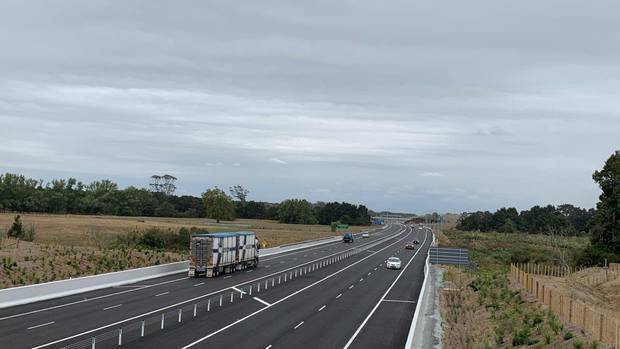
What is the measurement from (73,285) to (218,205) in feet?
502

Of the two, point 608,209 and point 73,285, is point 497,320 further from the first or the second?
point 608,209

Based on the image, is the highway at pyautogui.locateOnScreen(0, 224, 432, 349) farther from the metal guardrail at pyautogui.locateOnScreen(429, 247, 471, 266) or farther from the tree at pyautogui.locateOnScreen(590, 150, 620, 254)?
the tree at pyautogui.locateOnScreen(590, 150, 620, 254)

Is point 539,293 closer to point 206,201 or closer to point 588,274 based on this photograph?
point 588,274

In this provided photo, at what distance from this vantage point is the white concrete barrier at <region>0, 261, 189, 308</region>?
3341 centimetres

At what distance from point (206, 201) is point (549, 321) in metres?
171

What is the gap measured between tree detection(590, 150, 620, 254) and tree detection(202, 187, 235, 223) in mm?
123023

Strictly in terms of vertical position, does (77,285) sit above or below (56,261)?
below

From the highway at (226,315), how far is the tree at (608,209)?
39.7 m

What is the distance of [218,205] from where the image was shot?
7539 inches

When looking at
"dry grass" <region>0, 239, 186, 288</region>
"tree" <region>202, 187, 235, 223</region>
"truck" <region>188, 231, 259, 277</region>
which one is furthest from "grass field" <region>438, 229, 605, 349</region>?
"tree" <region>202, 187, 235, 223</region>

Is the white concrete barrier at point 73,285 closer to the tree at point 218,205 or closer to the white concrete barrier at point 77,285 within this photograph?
the white concrete barrier at point 77,285

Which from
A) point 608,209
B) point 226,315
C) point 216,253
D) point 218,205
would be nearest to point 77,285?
point 226,315

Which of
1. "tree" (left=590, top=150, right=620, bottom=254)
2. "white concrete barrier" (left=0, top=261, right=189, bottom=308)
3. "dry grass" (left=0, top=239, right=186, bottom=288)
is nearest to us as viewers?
"white concrete barrier" (left=0, top=261, right=189, bottom=308)

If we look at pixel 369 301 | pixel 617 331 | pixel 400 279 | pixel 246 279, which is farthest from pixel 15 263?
pixel 617 331
